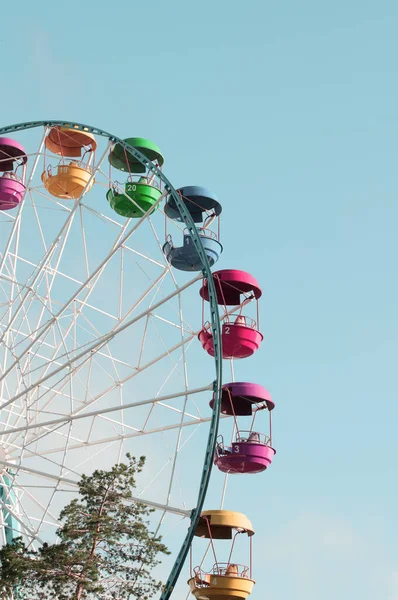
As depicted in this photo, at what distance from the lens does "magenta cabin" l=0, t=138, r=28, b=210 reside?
2428 cm

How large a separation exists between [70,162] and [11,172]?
123 cm

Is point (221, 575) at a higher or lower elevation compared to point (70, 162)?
lower

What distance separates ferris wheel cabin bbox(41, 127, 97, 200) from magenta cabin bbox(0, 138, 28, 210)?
1.99 ft

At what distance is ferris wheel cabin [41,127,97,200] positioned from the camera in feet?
81.5

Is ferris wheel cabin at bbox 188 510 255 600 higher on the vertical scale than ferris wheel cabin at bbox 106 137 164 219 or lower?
lower

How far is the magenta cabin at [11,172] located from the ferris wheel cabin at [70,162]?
607mm

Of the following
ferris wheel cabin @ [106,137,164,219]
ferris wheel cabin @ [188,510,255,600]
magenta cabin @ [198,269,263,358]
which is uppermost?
ferris wheel cabin @ [106,137,164,219]

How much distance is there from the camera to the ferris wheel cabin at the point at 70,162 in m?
24.8

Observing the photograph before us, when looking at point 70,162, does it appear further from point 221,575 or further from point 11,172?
point 221,575

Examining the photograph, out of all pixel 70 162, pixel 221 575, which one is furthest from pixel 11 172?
pixel 221 575

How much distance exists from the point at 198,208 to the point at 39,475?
6.68 metres

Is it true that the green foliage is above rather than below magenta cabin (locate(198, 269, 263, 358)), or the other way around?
below

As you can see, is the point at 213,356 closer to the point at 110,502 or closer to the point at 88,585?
the point at 110,502

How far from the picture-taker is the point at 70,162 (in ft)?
81.7
